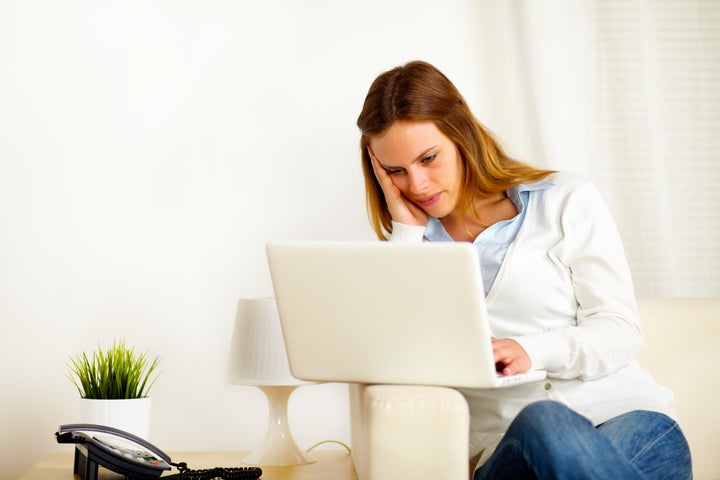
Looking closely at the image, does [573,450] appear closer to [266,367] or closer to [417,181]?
[417,181]

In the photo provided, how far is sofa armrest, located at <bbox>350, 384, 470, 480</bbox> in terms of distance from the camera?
1.52 metres

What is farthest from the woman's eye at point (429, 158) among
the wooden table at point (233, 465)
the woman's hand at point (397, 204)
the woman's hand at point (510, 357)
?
the wooden table at point (233, 465)

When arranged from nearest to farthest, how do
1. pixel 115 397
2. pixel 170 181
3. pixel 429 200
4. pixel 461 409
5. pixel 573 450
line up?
pixel 573 450 < pixel 461 409 < pixel 429 200 < pixel 115 397 < pixel 170 181

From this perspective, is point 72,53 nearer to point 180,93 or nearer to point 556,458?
point 180,93

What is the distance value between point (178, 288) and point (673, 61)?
1721 mm

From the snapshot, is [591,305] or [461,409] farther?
[591,305]

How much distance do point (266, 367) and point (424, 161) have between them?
68 centimetres

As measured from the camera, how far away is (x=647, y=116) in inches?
104

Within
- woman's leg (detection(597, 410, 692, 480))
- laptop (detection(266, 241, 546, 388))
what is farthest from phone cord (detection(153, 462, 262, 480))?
woman's leg (detection(597, 410, 692, 480))

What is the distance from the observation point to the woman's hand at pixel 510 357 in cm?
163

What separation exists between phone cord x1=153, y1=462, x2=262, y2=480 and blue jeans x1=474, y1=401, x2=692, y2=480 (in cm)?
60

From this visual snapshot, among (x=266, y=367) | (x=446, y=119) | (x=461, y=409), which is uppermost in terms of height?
(x=446, y=119)

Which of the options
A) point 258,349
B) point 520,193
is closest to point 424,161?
point 520,193

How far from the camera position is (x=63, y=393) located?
8.38 ft
